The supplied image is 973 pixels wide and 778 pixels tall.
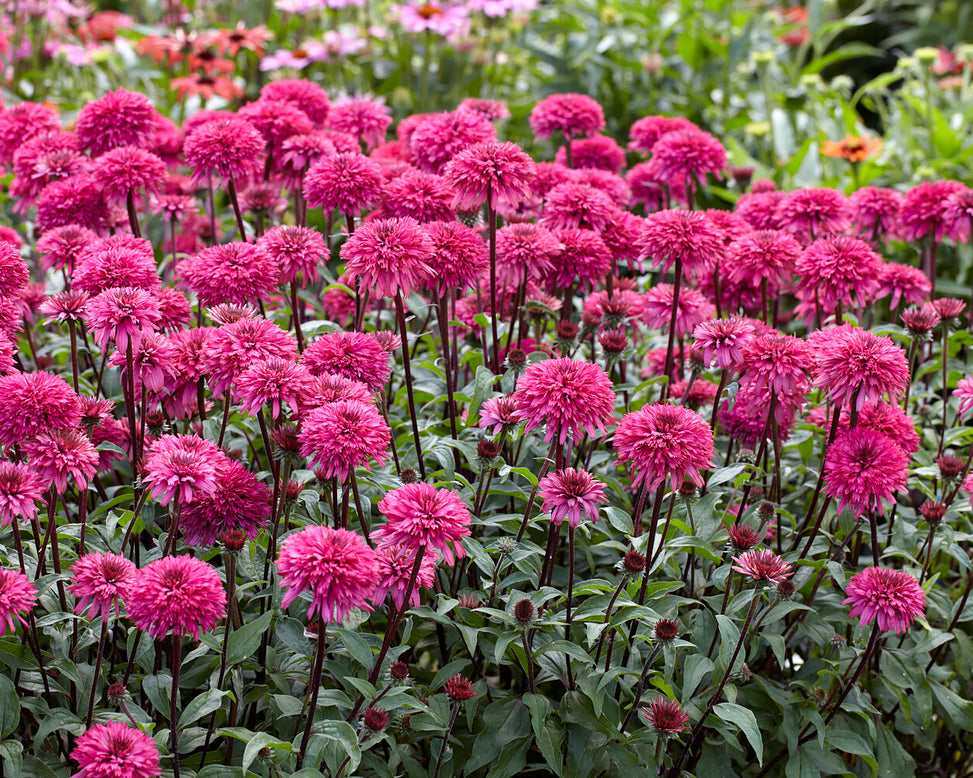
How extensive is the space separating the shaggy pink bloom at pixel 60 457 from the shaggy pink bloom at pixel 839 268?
183 centimetres

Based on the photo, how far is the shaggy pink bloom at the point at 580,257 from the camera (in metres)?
2.51

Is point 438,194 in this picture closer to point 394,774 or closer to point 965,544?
point 394,774

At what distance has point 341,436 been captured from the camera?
5.69 ft

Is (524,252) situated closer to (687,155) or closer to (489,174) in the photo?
(489,174)

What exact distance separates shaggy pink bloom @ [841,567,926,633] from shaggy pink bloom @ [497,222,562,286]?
105cm

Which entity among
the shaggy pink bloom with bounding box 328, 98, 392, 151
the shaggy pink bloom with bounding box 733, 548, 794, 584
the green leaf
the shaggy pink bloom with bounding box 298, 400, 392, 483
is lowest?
the green leaf

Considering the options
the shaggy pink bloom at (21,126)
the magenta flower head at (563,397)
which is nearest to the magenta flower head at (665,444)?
the magenta flower head at (563,397)

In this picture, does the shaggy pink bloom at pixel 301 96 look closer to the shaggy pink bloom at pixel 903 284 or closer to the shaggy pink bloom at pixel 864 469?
the shaggy pink bloom at pixel 903 284

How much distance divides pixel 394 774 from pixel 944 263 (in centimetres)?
366

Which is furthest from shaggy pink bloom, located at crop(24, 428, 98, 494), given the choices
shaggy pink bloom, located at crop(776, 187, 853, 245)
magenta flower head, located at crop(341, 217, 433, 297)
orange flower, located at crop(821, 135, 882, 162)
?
orange flower, located at crop(821, 135, 882, 162)

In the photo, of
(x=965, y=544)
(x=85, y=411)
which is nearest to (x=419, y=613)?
(x=85, y=411)

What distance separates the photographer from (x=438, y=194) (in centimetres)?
248

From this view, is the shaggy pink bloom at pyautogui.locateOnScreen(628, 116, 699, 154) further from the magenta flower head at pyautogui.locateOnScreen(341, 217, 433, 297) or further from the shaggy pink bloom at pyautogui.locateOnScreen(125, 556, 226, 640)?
the shaggy pink bloom at pyautogui.locateOnScreen(125, 556, 226, 640)

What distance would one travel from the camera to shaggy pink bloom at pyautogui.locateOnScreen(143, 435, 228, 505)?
67.4 inches
